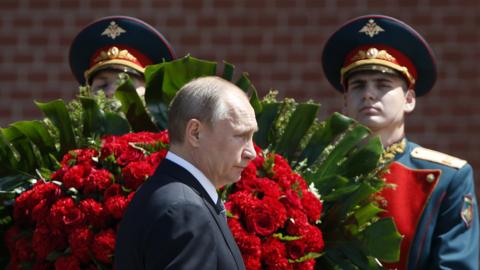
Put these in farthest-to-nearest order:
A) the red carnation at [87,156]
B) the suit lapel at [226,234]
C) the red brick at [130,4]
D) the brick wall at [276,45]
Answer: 1. the red brick at [130,4]
2. the brick wall at [276,45]
3. the red carnation at [87,156]
4. the suit lapel at [226,234]

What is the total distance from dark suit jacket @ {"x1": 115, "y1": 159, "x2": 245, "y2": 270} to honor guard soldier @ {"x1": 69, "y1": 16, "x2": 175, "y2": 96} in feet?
7.49

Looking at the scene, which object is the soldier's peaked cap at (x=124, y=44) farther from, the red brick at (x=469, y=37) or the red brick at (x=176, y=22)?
the red brick at (x=469, y=37)

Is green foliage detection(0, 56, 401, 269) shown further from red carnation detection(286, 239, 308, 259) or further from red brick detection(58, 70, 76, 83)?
red brick detection(58, 70, 76, 83)

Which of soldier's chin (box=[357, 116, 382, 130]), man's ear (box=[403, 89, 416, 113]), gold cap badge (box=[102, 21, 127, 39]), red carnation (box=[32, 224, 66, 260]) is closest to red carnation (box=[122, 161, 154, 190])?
red carnation (box=[32, 224, 66, 260])

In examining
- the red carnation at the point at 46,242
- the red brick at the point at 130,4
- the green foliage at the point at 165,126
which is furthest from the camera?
the red brick at the point at 130,4

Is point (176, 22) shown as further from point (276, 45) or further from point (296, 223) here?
point (296, 223)

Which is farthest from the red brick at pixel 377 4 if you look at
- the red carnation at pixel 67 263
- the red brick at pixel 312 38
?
the red carnation at pixel 67 263

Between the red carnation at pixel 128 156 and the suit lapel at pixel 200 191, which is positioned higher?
the suit lapel at pixel 200 191

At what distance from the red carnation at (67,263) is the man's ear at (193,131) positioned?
0.85 meters

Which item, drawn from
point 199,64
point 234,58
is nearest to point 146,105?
point 199,64

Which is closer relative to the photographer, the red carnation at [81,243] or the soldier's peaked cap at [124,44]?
the red carnation at [81,243]

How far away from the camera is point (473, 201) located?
15.7ft

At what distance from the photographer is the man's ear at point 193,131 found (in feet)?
10.2

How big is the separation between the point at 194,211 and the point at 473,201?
6.68ft
